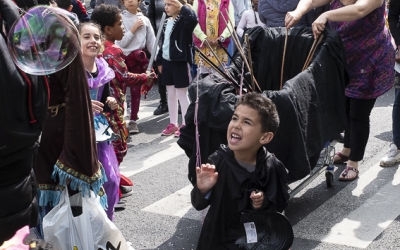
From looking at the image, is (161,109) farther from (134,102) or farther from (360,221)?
(360,221)

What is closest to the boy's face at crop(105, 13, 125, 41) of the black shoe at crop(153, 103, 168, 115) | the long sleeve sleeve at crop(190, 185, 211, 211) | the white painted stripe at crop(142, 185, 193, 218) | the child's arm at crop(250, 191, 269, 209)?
the white painted stripe at crop(142, 185, 193, 218)

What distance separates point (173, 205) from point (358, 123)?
178cm

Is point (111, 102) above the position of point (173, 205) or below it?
above

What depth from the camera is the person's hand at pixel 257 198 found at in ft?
11.5

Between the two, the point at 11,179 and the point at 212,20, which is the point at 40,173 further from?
the point at 212,20

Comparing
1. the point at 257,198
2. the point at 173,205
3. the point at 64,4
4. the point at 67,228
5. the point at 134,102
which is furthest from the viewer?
the point at 134,102

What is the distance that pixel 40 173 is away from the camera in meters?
3.87

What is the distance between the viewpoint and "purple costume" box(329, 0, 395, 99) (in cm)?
566

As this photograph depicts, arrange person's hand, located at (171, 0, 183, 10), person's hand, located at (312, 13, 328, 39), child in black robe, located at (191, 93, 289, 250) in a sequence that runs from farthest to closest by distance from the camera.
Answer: person's hand, located at (171, 0, 183, 10)
person's hand, located at (312, 13, 328, 39)
child in black robe, located at (191, 93, 289, 250)

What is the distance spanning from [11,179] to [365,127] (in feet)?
12.4

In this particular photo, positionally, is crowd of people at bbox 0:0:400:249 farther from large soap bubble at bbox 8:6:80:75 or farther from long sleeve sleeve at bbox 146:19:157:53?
long sleeve sleeve at bbox 146:19:157:53

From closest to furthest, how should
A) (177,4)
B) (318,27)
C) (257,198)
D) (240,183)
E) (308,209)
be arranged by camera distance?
(257,198) < (240,183) < (318,27) < (308,209) < (177,4)

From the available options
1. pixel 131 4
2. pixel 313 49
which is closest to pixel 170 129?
pixel 131 4

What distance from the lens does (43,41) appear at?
320cm
